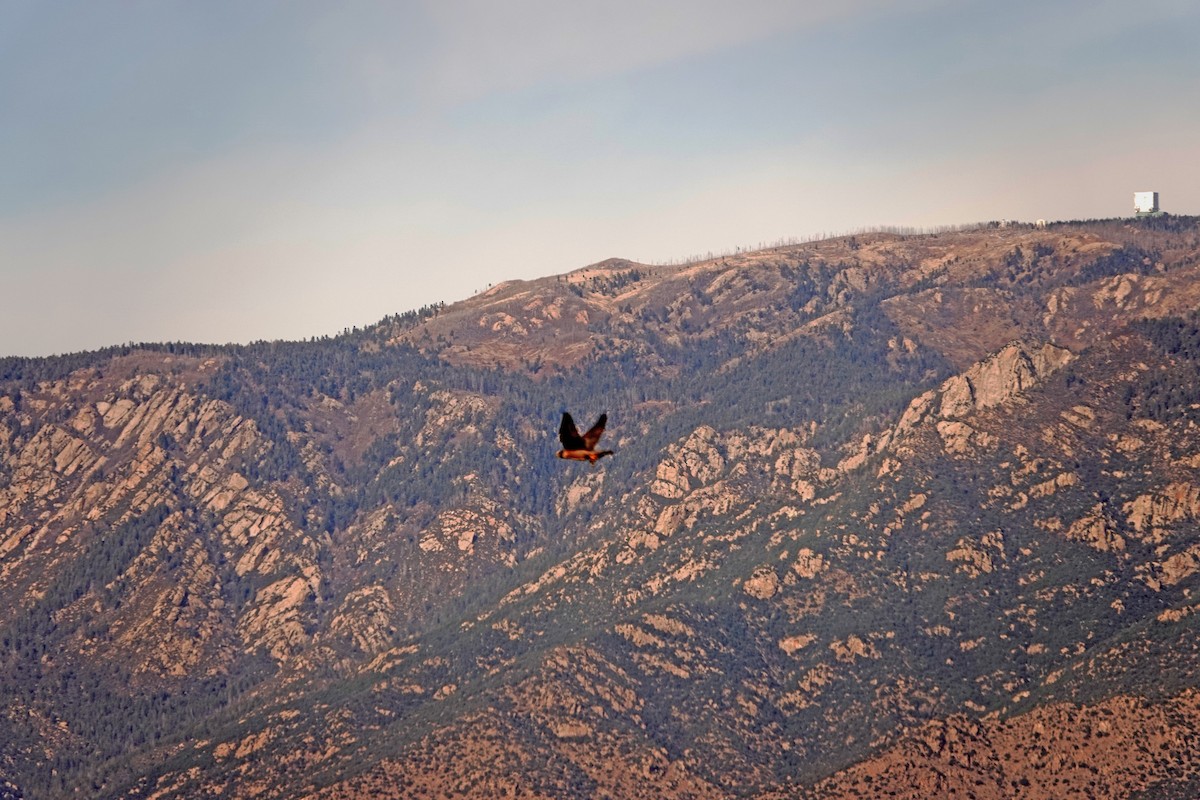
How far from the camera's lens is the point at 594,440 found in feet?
358

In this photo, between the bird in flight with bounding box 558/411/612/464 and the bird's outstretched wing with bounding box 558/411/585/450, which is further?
the bird in flight with bounding box 558/411/612/464

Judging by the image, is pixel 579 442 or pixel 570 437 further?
pixel 579 442

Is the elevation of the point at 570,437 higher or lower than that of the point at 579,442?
higher

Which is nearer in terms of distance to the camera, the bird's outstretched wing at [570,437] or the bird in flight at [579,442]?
the bird's outstretched wing at [570,437]
